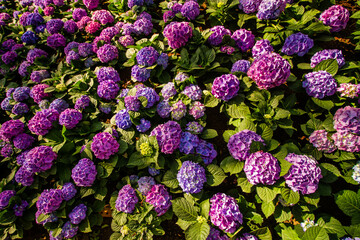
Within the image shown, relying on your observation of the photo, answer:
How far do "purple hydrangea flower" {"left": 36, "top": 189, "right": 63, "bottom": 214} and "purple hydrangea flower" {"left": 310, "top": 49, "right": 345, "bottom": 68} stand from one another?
11.6ft

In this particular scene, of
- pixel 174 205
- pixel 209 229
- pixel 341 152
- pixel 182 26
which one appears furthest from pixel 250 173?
pixel 182 26

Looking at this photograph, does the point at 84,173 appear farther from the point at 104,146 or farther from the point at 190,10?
the point at 190,10

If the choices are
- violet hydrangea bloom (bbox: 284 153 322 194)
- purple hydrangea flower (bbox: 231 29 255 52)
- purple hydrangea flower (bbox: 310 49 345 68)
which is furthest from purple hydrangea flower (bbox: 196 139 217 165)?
purple hydrangea flower (bbox: 310 49 345 68)

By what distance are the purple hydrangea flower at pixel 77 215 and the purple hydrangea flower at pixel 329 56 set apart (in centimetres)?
339

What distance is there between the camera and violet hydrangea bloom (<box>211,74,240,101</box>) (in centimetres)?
244

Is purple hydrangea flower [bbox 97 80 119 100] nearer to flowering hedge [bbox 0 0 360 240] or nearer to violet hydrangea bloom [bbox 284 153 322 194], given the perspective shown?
flowering hedge [bbox 0 0 360 240]

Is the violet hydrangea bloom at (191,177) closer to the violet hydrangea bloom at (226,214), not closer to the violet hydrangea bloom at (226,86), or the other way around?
the violet hydrangea bloom at (226,214)

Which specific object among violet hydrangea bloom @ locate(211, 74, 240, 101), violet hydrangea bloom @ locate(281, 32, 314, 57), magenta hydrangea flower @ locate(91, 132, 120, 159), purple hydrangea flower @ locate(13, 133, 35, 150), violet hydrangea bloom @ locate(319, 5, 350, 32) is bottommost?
Answer: purple hydrangea flower @ locate(13, 133, 35, 150)

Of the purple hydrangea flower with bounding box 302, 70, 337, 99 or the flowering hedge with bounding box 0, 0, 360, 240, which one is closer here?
the flowering hedge with bounding box 0, 0, 360, 240

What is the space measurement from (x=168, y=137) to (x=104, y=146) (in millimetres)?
744

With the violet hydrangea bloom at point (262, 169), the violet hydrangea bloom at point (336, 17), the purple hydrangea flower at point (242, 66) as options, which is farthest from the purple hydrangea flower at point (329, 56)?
the violet hydrangea bloom at point (262, 169)

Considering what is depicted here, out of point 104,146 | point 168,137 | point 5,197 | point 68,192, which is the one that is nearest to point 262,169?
point 168,137

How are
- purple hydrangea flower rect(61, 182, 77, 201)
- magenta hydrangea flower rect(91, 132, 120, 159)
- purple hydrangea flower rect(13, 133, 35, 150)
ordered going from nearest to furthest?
magenta hydrangea flower rect(91, 132, 120, 159), purple hydrangea flower rect(61, 182, 77, 201), purple hydrangea flower rect(13, 133, 35, 150)

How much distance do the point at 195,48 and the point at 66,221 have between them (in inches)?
113
